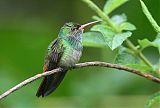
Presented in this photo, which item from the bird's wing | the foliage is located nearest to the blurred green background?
the foliage

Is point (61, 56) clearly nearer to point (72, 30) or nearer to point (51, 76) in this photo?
point (51, 76)

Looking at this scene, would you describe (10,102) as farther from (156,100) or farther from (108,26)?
(156,100)

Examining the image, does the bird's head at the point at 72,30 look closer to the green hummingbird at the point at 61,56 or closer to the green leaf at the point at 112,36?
the green hummingbird at the point at 61,56

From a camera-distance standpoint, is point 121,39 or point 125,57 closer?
point 121,39

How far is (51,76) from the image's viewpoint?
253 centimetres

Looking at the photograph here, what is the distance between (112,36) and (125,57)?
0.62 feet

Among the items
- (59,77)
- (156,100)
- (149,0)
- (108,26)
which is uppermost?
(149,0)

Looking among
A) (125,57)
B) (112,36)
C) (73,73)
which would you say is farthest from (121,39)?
(73,73)


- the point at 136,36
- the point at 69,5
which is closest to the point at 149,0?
the point at 136,36

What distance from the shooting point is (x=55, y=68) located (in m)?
2.53

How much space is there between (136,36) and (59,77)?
228 cm

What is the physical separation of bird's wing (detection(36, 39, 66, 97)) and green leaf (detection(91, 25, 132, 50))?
200 millimetres

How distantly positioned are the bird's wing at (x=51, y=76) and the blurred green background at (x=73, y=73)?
1.67 m

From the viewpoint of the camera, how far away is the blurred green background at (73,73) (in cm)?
465
